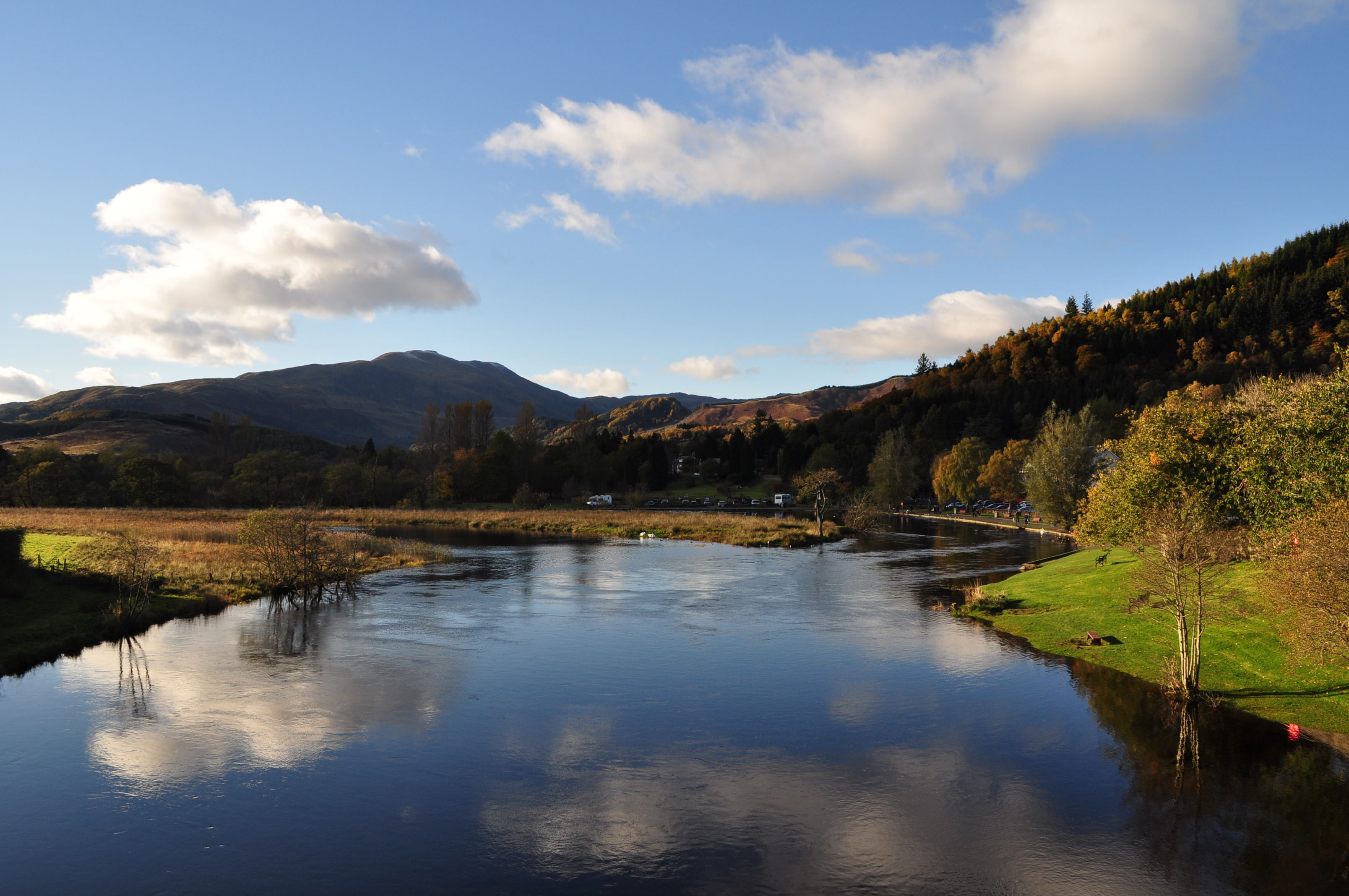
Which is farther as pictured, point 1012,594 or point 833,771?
point 1012,594

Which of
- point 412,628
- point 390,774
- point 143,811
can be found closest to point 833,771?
point 390,774

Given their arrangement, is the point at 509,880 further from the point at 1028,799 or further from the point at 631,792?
the point at 1028,799

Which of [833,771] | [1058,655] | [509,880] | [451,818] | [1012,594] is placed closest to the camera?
[509,880]

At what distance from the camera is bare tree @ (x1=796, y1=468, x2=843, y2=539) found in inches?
3780

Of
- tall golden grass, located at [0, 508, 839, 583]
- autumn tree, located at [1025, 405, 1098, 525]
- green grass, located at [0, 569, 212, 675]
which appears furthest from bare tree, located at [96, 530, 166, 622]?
autumn tree, located at [1025, 405, 1098, 525]

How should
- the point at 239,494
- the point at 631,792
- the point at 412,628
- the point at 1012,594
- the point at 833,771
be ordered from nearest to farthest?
the point at 631,792 < the point at 833,771 < the point at 412,628 < the point at 1012,594 < the point at 239,494

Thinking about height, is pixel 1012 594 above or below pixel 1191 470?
below

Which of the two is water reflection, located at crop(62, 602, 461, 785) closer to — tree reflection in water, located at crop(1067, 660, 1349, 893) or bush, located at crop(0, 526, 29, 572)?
bush, located at crop(0, 526, 29, 572)

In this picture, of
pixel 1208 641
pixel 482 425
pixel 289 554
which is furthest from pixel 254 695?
pixel 482 425

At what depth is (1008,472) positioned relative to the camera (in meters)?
117

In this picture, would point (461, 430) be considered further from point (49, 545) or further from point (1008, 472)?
point (49, 545)

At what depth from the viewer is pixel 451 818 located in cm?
1496

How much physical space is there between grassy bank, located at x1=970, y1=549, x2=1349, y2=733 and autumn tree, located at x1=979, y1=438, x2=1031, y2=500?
82.0 m

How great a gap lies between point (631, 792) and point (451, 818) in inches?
147
